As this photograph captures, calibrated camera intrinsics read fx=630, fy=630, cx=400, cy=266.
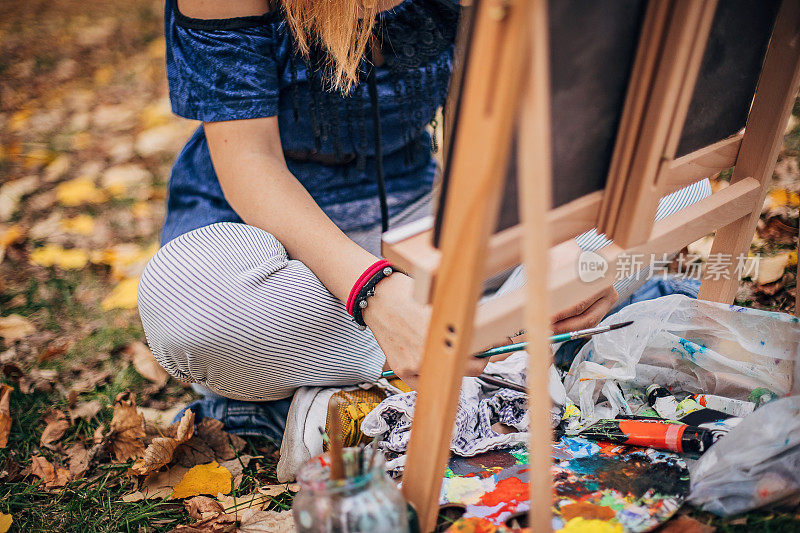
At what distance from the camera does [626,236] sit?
2.36 feet

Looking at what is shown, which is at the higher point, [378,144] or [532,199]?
[532,199]

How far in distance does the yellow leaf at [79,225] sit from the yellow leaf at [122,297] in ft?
1.21

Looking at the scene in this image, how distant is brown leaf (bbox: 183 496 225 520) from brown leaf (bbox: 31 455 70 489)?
27 cm

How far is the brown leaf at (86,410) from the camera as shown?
1.29 m

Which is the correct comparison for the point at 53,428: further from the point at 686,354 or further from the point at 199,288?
the point at 686,354

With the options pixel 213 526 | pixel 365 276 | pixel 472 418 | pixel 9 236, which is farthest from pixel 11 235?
pixel 472 418

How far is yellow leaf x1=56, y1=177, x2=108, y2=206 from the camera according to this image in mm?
2154

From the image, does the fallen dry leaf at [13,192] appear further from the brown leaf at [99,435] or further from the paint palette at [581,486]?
the paint palette at [581,486]

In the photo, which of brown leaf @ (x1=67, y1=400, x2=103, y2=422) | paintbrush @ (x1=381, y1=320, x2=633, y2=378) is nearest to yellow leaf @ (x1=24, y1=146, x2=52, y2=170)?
brown leaf @ (x1=67, y1=400, x2=103, y2=422)

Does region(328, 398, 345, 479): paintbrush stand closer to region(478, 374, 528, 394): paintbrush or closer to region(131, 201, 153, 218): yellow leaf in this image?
region(478, 374, 528, 394): paintbrush

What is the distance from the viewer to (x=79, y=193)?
2.20 m

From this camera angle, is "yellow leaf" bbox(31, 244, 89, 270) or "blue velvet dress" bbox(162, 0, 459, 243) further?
"yellow leaf" bbox(31, 244, 89, 270)

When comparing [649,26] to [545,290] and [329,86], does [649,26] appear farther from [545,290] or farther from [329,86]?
[329,86]

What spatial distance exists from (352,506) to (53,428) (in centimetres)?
89
